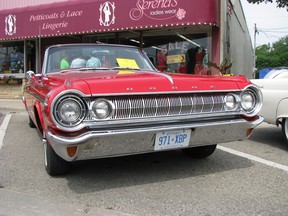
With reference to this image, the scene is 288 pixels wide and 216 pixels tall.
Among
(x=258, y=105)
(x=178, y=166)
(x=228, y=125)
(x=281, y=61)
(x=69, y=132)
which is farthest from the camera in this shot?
(x=281, y=61)

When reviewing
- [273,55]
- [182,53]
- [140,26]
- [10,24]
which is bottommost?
[182,53]

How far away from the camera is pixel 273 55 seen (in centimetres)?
9050

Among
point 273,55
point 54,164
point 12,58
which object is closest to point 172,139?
point 54,164

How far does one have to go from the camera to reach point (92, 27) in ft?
40.5

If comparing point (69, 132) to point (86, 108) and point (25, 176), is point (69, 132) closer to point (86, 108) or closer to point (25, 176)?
point (86, 108)

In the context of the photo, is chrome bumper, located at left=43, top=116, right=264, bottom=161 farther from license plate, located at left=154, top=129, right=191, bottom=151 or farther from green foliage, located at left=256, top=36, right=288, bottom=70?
green foliage, located at left=256, top=36, right=288, bottom=70

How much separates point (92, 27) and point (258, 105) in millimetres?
9027

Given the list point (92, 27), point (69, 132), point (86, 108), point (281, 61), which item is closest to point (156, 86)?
point (86, 108)

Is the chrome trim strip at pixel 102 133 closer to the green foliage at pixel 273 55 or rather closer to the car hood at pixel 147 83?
the car hood at pixel 147 83

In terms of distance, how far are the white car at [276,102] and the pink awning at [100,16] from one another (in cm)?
507

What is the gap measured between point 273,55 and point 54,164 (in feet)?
306

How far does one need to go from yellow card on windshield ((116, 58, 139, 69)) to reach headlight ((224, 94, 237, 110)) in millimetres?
1512

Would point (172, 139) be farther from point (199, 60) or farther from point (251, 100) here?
point (199, 60)

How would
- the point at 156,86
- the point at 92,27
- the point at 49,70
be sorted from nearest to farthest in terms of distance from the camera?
1. the point at 156,86
2. the point at 49,70
3. the point at 92,27
